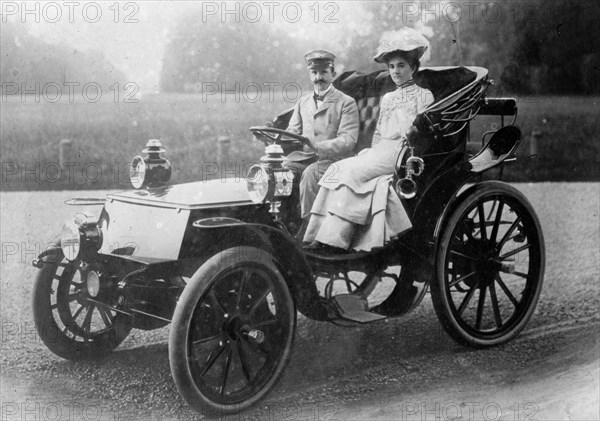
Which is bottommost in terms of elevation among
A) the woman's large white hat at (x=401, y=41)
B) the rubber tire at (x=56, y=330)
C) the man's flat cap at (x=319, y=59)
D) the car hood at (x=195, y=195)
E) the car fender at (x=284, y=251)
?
the rubber tire at (x=56, y=330)

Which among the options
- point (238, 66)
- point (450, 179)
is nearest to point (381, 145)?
point (450, 179)

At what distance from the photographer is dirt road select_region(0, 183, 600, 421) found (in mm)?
2992

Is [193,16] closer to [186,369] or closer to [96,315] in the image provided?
[186,369]

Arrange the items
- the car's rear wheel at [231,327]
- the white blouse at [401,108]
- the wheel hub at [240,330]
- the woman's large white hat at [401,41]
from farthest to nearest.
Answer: the white blouse at [401,108], the woman's large white hat at [401,41], the wheel hub at [240,330], the car's rear wheel at [231,327]

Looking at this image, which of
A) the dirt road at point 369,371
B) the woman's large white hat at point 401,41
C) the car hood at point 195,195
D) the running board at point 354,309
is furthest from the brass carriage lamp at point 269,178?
the dirt road at point 369,371

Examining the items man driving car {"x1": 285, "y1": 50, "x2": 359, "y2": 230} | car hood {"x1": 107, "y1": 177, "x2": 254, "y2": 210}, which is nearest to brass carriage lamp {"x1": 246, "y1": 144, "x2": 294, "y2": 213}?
car hood {"x1": 107, "y1": 177, "x2": 254, "y2": 210}

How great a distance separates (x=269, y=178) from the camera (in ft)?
9.96

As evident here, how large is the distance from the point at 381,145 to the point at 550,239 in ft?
4.65

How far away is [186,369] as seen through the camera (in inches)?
106

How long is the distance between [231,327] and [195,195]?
64cm

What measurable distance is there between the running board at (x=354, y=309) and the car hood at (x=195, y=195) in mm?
667

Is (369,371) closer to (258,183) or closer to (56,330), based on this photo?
(258,183)

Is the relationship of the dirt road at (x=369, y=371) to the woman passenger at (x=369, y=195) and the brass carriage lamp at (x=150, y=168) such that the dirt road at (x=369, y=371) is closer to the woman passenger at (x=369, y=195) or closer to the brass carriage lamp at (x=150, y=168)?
the brass carriage lamp at (x=150, y=168)

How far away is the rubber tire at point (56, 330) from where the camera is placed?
323cm
